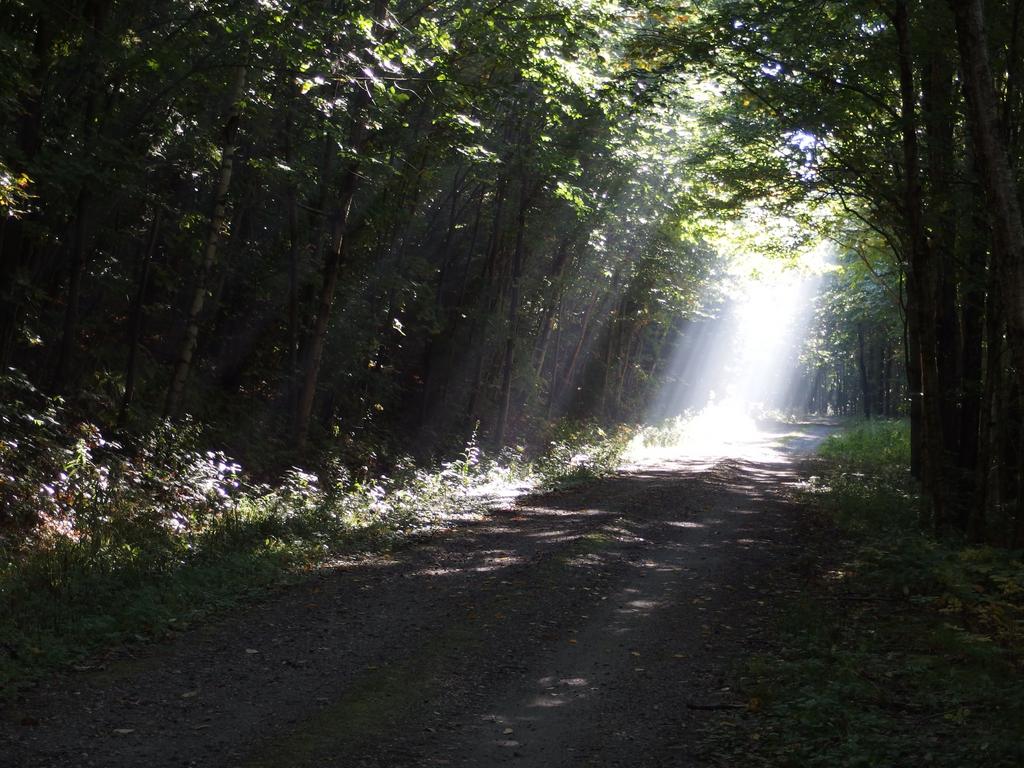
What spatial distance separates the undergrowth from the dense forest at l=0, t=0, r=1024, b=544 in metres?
0.50

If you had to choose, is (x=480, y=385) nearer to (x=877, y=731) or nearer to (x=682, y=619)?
(x=682, y=619)

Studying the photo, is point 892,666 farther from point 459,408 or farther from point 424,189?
point 459,408

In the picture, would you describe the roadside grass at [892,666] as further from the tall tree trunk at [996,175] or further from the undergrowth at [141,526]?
the undergrowth at [141,526]

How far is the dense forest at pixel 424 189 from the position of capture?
11.2 meters

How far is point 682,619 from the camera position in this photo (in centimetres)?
829

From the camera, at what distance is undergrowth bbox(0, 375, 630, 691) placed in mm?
6859

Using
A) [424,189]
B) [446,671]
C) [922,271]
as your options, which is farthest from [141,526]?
[424,189]

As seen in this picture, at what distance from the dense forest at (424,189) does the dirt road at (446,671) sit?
3.95 m

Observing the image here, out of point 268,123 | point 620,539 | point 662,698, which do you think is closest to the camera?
point 662,698

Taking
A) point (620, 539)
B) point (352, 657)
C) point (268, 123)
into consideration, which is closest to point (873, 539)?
point (620, 539)

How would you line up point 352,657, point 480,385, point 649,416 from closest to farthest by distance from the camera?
point 352,657, point 480,385, point 649,416

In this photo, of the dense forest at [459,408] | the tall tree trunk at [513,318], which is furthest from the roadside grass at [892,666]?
the tall tree trunk at [513,318]

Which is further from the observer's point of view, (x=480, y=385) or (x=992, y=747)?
(x=480, y=385)

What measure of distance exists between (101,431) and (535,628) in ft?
31.7
